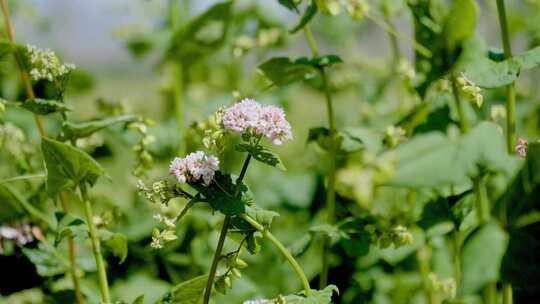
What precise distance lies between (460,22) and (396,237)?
39 cm

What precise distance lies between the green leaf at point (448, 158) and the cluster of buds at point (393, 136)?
477mm

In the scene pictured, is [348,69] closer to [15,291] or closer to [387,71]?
[387,71]

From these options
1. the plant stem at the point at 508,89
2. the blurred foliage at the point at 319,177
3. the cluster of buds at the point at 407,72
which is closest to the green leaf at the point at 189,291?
the blurred foliage at the point at 319,177

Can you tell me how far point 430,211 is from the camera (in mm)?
1524

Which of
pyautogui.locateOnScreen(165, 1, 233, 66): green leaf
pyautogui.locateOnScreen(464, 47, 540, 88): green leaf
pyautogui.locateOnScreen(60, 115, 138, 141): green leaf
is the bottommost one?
pyautogui.locateOnScreen(60, 115, 138, 141): green leaf

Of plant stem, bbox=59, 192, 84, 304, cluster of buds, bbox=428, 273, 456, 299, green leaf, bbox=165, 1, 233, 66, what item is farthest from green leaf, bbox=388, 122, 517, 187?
green leaf, bbox=165, 1, 233, 66

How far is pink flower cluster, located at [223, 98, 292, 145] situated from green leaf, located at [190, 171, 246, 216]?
8cm

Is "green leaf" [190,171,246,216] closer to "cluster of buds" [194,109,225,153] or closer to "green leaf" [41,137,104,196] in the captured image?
"cluster of buds" [194,109,225,153]

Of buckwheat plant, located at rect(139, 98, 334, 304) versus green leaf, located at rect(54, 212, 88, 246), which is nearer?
buckwheat plant, located at rect(139, 98, 334, 304)

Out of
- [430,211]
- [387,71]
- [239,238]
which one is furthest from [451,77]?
[387,71]

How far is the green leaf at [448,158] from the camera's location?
3.41 feet

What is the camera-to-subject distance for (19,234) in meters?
1.66

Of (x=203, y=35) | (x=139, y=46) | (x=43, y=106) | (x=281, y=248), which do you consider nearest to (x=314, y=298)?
(x=281, y=248)

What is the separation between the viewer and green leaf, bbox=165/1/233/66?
2.10 meters
